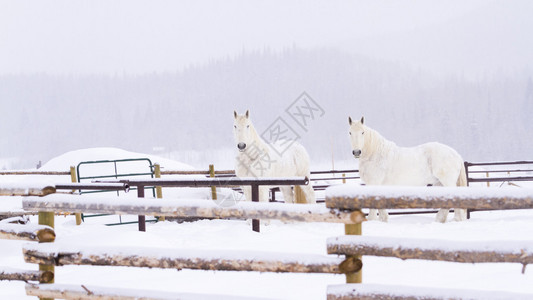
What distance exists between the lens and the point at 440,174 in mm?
8680

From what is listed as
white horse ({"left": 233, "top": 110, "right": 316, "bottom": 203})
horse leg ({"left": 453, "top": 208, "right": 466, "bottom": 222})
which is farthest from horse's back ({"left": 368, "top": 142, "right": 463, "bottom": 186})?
white horse ({"left": 233, "top": 110, "right": 316, "bottom": 203})

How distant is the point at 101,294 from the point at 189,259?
29.4 inches

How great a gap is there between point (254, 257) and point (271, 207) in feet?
1.11

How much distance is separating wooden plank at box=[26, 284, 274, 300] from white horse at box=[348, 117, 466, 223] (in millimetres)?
5989

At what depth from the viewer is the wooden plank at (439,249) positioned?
7.87 feet

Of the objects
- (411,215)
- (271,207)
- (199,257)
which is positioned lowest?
(411,215)

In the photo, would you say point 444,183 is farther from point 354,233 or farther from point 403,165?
point 354,233

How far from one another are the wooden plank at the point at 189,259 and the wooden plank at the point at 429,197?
40 centimetres

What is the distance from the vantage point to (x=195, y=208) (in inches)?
115

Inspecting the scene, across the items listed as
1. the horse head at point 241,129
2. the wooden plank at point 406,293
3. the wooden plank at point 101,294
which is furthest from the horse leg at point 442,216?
the wooden plank at point 101,294

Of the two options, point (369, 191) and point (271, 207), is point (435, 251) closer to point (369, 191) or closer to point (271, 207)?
point (369, 191)

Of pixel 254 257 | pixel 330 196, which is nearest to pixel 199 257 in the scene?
pixel 254 257

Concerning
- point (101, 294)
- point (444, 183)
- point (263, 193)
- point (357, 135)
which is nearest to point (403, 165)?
point (444, 183)

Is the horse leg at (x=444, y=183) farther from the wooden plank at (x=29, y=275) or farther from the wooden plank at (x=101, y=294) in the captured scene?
the wooden plank at (x=29, y=275)
